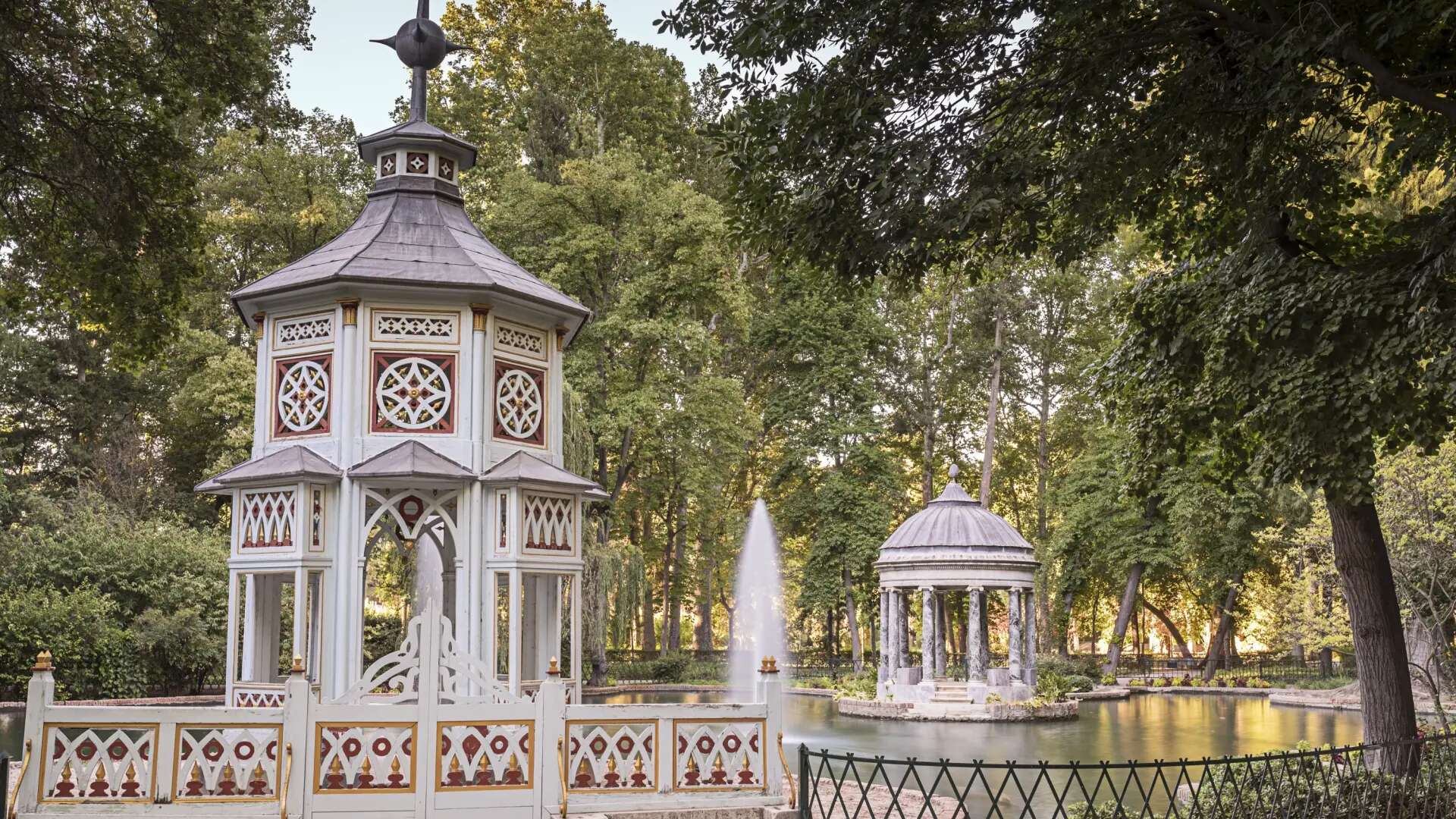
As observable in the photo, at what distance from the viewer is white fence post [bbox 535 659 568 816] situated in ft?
29.5

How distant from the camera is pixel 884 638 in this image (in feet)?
94.5

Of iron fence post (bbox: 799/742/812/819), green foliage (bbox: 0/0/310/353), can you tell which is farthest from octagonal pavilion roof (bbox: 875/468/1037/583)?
iron fence post (bbox: 799/742/812/819)

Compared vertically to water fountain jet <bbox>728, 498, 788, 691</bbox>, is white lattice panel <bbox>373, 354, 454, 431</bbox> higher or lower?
higher

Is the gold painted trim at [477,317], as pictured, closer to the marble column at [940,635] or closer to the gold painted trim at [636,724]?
the gold painted trim at [636,724]

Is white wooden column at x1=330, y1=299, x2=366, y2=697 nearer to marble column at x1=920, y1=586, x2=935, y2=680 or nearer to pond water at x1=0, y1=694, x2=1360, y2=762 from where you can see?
pond water at x1=0, y1=694, x2=1360, y2=762

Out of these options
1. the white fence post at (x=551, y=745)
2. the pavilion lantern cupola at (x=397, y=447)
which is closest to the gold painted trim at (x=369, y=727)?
the white fence post at (x=551, y=745)

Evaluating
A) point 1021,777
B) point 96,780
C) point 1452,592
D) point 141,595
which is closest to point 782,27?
point 96,780

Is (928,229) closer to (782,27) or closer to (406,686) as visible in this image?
(782,27)

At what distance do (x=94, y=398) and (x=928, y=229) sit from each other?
99.4 feet

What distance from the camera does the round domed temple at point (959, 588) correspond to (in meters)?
27.6

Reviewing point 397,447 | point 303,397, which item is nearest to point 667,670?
point 303,397

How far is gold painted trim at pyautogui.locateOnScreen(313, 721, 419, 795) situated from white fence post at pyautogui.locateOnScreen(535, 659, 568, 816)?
0.84 m

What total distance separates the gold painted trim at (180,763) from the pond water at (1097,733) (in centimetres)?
989

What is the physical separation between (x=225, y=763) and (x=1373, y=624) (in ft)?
31.3
